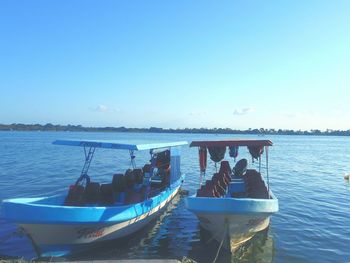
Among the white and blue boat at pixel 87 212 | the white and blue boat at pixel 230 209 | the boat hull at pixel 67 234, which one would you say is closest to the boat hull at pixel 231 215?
the white and blue boat at pixel 230 209

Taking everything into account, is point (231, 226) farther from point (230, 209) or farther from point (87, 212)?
point (87, 212)

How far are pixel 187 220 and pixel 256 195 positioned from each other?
13.2 feet

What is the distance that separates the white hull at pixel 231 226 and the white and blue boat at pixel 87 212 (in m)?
2.68

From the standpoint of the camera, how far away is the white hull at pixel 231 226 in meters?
12.0

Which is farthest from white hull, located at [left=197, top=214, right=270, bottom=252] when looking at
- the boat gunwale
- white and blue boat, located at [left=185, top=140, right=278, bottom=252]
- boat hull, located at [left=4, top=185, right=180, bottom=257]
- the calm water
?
boat hull, located at [left=4, top=185, right=180, bottom=257]

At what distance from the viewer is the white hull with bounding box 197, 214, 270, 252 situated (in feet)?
39.3

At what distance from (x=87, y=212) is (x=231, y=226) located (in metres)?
4.45

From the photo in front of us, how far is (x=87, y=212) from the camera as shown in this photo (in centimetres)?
1141

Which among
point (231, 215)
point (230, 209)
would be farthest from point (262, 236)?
point (230, 209)

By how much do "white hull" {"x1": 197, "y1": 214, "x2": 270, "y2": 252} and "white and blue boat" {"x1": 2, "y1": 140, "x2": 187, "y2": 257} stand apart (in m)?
2.68

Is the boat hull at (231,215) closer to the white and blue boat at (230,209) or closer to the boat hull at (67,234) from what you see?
the white and blue boat at (230,209)

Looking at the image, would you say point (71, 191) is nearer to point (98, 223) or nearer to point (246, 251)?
point (98, 223)

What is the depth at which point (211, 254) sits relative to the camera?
12.8m

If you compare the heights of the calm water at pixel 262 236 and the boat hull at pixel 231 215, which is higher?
the boat hull at pixel 231 215
